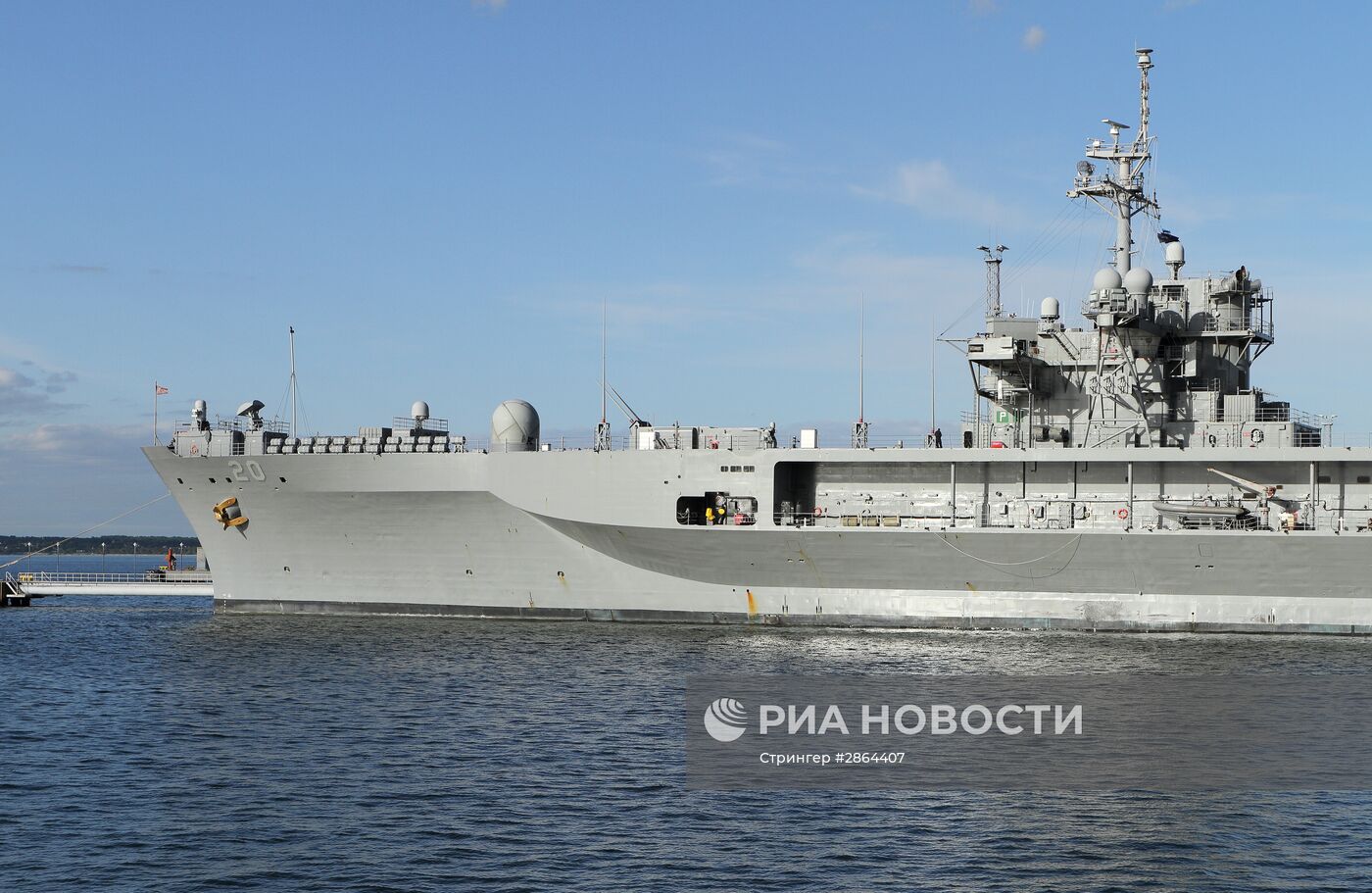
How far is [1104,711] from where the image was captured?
1905 centimetres

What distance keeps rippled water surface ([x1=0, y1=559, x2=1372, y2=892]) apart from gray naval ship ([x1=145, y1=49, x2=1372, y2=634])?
334 centimetres

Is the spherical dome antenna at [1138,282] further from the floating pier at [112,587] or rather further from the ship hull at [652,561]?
the floating pier at [112,587]

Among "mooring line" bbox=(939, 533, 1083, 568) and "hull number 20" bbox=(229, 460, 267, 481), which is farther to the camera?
"hull number 20" bbox=(229, 460, 267, 481)

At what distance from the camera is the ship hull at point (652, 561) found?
2706 centimetres

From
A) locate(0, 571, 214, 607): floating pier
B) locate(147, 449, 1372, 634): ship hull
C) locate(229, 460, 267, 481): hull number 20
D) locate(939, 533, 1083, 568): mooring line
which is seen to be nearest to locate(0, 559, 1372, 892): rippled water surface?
locate(147, 449, 1372, 634): ship hull

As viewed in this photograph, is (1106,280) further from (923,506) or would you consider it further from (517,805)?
(517,805)

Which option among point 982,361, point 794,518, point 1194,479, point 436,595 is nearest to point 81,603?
point 436,595

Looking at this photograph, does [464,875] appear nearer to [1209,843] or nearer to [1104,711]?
[1209,843]

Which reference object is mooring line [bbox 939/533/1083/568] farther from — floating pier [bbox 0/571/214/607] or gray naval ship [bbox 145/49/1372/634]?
floating pier [bbox 0/571/214/607]

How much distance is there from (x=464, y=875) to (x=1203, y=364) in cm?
2395

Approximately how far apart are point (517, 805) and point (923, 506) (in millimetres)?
16616

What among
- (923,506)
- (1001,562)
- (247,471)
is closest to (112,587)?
(247,471)

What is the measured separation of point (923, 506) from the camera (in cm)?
2938

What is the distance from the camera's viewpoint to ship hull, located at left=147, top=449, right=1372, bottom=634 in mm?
27062
